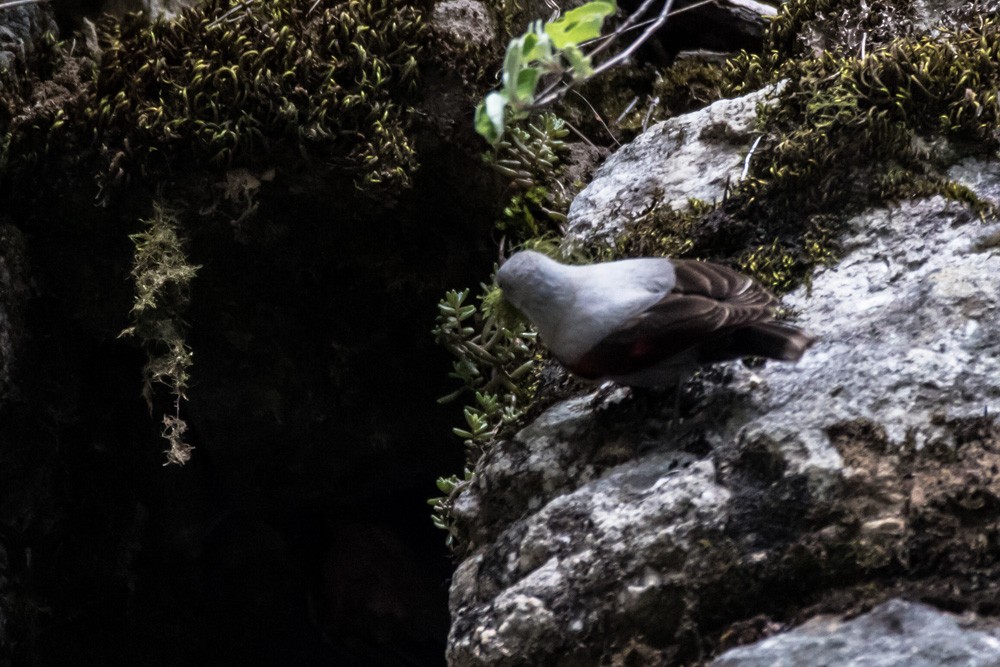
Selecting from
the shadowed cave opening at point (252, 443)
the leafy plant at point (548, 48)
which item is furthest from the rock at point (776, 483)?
the shadowed cave opening at point (252, 443)

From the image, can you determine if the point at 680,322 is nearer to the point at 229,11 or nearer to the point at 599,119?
the point at 599,119

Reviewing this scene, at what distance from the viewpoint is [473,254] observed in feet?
12.1

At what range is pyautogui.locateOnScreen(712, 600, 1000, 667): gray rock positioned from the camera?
1.71 m

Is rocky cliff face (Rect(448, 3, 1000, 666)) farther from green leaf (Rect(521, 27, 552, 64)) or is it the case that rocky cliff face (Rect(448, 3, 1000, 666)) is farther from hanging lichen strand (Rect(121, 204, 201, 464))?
hanging lichen strand (Rect(121, 204, 201, 464))

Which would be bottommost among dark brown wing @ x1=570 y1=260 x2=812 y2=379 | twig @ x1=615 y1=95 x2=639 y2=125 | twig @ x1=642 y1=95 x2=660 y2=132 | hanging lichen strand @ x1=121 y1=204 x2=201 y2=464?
dark brown wing @ x1=570 y1=260 x2=812 y2=379

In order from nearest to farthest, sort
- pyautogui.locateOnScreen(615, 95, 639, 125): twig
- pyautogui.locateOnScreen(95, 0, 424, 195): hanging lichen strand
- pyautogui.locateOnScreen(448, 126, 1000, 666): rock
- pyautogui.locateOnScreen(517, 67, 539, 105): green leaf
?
pyautogui.locateOnScreen(517, 67, 539, 105): green leaf < pyautogui.locateOnScreen(448, 126, 1000, 666): rock < pyautogui.locateOnScreen(95, 0, 424, 195): hanging lichen strand < pyautogui.locateOnScreen(615, 95, 639, 125): twig

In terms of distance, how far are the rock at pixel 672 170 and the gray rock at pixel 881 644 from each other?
147 cm

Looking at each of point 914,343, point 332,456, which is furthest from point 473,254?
point 914,343

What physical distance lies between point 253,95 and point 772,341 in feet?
6.35

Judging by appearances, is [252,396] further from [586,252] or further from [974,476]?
[974,476]

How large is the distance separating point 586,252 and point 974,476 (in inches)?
54.4

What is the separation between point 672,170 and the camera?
314 centimetres

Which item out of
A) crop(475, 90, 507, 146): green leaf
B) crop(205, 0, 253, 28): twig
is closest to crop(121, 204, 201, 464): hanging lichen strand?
crop(205, 0, 253, 28): twig

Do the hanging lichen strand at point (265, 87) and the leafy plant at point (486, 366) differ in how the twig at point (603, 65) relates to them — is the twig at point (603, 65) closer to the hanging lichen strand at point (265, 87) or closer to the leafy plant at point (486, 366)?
the leafy plant at point (486, 366)
